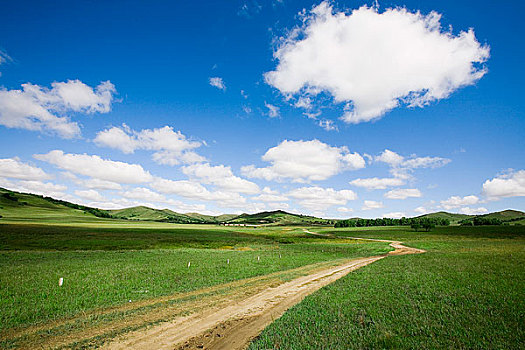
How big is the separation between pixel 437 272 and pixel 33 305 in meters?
33.6

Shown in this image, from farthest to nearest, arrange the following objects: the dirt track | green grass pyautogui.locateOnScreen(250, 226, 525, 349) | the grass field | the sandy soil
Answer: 1. the sandy soil
2. the dirt track
3. the grass field
4. green grass pyautogui.locateOnScreen(250, 226, 525, 349)

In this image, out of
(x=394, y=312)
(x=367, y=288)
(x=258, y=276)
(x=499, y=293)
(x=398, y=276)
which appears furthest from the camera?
(x=258, y=276)

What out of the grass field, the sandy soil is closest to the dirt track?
the sandy soil

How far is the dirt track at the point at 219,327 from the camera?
11211 mm

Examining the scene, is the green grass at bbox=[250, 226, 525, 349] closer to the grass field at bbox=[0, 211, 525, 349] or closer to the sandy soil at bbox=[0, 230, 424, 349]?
the grass field at bbox=[0, 211, 525, 349]

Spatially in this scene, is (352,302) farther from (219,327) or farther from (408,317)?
(219,327)

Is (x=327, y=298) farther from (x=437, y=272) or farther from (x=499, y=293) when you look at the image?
(x=437, y=272)

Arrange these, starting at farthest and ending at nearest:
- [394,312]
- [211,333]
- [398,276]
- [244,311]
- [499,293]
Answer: [398,276] → [499,293] → [244,311] → [394,312] → [211,333]

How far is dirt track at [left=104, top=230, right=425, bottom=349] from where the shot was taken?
36.8 feet

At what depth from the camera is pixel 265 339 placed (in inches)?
442

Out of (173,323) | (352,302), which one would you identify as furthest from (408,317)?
(173,323)

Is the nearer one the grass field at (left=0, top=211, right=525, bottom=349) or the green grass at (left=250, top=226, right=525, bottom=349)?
the green grass at (left=250, top=226, right=525, bottom=349)

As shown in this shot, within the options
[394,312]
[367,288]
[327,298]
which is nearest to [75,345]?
[327,298]

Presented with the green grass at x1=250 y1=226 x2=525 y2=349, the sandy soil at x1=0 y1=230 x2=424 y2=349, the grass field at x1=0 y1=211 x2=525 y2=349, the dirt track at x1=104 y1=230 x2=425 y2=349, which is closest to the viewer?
the green grass at x1=250 y1=226 x2=525 y2=349
